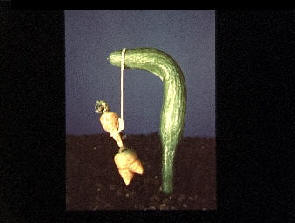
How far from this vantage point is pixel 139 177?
314 centimetres

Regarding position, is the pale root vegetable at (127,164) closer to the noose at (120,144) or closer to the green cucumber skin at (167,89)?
the noose at (120,144)

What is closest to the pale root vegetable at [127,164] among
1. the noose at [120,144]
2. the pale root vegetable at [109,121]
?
the noose at [120,144]

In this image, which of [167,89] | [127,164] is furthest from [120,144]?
[167,89]

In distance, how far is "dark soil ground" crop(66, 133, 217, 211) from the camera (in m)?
3.14

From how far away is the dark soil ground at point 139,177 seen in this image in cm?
314

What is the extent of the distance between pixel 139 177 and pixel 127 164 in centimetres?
12

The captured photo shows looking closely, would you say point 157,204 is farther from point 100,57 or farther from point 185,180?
A: point 100,57

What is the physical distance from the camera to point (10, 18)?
317cm

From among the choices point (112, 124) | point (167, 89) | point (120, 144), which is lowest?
point (120, 144)

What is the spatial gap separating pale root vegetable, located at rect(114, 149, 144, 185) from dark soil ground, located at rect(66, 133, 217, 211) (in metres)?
0.04

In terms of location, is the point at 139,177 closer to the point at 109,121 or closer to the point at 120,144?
the point at 120,144

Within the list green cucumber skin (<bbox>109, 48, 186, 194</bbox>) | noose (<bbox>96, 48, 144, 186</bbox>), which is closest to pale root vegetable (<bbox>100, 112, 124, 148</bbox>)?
noose (<bbox>96, 48, 144, 186</bbox>)

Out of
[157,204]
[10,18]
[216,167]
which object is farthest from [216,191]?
[10,18]
